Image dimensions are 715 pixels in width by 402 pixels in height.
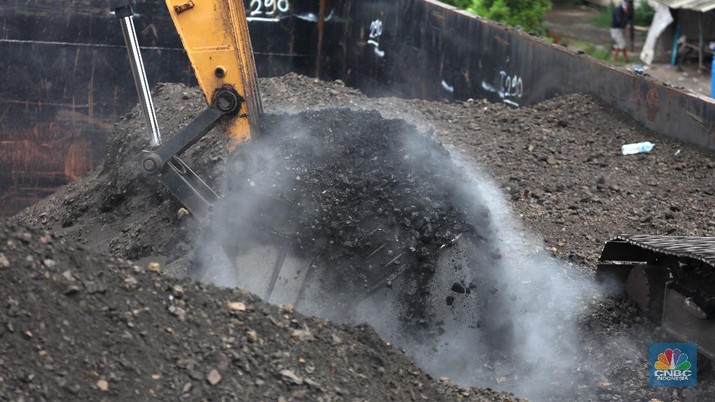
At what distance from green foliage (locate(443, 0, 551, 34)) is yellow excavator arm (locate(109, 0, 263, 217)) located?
25.3 feet

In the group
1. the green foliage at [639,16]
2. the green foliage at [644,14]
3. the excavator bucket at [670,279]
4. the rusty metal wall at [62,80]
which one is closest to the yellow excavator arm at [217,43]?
the excavator bucket at [670,279]

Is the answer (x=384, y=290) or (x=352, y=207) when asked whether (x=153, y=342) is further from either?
(x=352, y=207)

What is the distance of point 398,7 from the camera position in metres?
13.7

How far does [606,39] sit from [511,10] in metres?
4.58

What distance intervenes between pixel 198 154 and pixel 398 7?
4.92 meters

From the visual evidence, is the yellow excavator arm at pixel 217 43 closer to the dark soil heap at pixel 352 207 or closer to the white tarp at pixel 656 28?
the dark soil heap at pixel 352 207

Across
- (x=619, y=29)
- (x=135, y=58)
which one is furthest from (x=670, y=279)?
(x=619, y=29)

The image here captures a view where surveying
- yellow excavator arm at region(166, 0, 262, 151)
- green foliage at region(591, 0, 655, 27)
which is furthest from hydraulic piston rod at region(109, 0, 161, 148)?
green foliage at region(591, 0, 655, 27)

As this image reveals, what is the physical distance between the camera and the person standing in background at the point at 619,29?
18125 millimetres

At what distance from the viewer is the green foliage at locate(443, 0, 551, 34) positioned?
15.5 metres

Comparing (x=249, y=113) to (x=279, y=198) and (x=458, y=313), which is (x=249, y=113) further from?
(x=458, y=313)

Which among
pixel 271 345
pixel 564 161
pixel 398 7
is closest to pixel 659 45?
pixel 398 7

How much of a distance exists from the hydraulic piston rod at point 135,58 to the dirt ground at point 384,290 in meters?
0.92

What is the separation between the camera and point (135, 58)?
796 cm
